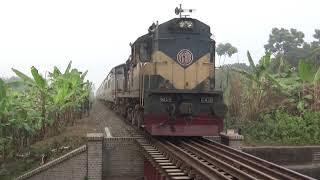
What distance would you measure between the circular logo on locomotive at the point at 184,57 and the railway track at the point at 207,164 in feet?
7.29

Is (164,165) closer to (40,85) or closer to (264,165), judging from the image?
(264,165)

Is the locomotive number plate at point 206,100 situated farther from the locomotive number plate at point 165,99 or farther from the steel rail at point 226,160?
the steel rail at point 226,160

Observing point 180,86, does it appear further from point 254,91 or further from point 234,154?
point 254,91

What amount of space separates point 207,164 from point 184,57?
14.1 ft

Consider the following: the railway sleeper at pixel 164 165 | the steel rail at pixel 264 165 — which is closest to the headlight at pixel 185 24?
the steel rail at pixel 264 165

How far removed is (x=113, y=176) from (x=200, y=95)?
3485 millimetres

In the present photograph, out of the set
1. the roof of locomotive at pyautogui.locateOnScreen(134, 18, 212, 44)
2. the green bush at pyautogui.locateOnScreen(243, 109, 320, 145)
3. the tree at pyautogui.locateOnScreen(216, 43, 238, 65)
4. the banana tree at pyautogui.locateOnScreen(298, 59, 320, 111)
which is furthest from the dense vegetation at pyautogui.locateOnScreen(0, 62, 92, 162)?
the tree at pyautogui.locateOnScreen(216, 43, 238, 65)

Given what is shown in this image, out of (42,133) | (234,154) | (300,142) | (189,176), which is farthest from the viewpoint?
(42,133)

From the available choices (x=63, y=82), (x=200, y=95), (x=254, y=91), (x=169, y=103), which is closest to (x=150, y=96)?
(x=169, y=103)

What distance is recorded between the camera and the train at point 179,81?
11.9m

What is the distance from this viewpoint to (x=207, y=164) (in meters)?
9.14

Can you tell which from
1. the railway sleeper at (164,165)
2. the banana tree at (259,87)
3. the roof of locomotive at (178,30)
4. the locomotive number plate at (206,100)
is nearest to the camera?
the railway sleeper at (164,165)

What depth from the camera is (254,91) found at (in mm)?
19672

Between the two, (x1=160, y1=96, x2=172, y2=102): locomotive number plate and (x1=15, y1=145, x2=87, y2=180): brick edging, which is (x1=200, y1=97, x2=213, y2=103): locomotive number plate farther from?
(x1=15, y1=145, x2=87, y2=180): brick edging
